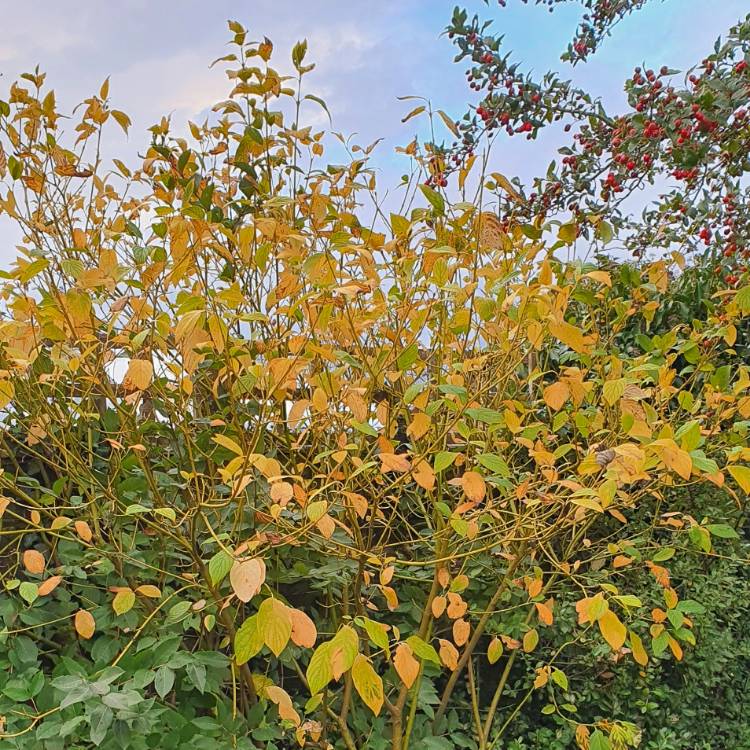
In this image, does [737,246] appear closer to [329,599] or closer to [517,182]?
[517,182]

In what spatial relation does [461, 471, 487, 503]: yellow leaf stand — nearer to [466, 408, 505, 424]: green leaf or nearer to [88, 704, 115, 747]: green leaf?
[466, 408, 505, 424]: green leaf

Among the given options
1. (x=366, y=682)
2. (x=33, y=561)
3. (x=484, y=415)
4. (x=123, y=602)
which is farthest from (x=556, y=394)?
(x=33, y=561)

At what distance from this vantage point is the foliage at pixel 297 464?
4.71 ft

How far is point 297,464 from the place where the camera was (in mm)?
2094

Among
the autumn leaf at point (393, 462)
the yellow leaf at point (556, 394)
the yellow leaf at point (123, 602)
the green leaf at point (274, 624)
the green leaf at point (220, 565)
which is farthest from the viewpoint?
the yellow leaf at point (123, 602)

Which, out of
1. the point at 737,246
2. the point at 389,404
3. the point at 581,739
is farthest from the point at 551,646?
the point at 737,246

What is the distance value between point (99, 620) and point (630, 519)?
80.0 inches

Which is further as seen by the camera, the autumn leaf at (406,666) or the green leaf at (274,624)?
the autumn leaf at (406,666)

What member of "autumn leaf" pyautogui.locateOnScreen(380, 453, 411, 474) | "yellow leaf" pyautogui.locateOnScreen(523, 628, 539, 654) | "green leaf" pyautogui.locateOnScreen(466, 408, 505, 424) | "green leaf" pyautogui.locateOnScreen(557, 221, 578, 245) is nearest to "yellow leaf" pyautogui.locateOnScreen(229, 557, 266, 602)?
"autumn leaf" pyautogui.locateOnScreen(380, 453, 411, 474)

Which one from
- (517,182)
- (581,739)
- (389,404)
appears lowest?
(581,739)

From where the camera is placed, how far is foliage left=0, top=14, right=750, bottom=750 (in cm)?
144

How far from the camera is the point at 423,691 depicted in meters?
2.07

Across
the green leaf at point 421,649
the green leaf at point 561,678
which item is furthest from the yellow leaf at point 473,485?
the green leaf at point 561,678

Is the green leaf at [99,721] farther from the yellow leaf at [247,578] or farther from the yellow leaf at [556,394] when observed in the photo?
the yellow leaf at [556,394]
